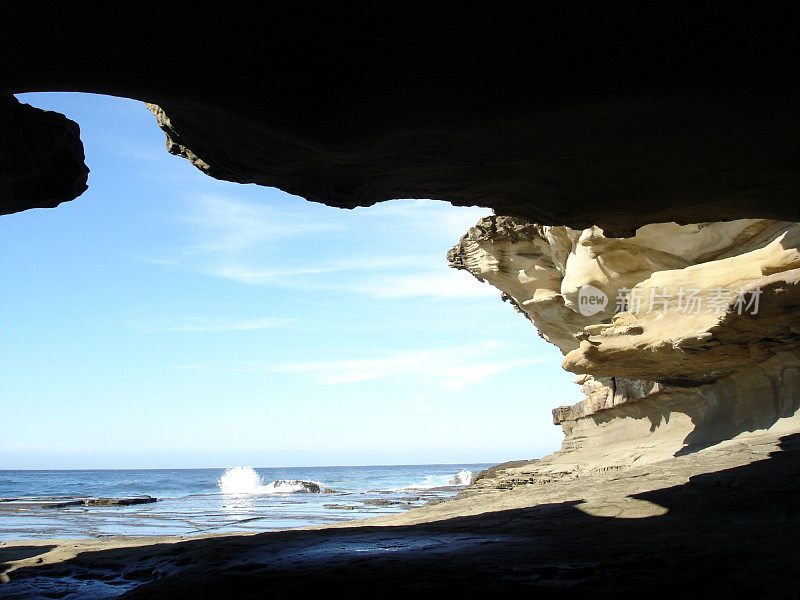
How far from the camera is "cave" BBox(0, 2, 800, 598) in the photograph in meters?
2.88

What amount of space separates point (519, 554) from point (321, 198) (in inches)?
127

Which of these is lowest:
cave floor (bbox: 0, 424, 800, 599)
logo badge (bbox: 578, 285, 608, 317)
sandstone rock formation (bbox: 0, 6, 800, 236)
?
cave floor (bbox: 0, 424, 800, 599)

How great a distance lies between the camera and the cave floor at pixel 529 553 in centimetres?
298

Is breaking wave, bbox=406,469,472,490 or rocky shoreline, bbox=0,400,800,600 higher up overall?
rocky shoreline, bbox=0,400,800,600

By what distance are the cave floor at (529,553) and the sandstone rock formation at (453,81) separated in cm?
243

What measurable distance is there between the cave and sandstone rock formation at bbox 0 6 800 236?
1 centimetres

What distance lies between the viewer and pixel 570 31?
2869 millimetres

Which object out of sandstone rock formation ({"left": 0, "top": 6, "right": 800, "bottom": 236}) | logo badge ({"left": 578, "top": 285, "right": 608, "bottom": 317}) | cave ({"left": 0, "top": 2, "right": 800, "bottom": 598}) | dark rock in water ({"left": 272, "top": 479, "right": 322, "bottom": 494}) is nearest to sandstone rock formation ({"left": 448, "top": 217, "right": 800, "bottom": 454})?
logo badge ({"left": 578, "top": 285, "right": 608, "bottom": 317})

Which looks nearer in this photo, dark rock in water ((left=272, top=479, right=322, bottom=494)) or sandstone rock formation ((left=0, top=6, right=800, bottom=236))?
sandstone rock formation ((left=0, top=6, right=800, bottom=236))

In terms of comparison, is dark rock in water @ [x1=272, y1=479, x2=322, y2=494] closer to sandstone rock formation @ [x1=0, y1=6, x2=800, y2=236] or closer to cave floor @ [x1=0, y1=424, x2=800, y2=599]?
cave floor @ [x1=0, y1=424, x2=800, y2=599]

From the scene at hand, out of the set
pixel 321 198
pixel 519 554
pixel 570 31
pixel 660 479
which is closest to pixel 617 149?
pixel 570 31

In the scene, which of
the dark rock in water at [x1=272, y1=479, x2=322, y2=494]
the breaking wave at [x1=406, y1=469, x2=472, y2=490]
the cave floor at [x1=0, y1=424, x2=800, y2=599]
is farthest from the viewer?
the breaking wave at [x1=406, y1=469, x2=472, y2=490]

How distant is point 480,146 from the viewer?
424 centimetres

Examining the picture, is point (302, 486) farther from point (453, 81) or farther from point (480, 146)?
point (453, 81)
